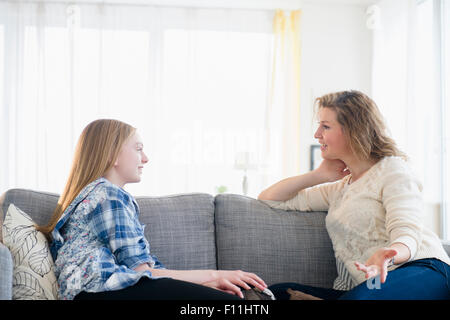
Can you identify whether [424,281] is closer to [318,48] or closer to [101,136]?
[101,136]

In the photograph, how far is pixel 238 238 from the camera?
6.36 ft

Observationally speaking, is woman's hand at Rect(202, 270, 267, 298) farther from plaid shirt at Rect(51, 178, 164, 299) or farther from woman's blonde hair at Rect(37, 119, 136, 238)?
woman's blonde hair at Rect(37, 119, 136, 238)

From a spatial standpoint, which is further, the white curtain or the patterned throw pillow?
the white curtain

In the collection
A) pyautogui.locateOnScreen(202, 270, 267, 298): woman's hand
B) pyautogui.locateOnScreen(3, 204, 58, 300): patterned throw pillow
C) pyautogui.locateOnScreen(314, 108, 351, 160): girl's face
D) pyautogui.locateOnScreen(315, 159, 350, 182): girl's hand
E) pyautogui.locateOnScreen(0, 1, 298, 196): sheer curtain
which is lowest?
pyautogui.locateOnScreen(202, 270, 267, 298): woman's hand

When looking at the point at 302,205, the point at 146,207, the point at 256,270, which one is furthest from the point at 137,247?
the point at 302,205

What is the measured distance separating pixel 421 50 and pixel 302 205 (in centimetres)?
272

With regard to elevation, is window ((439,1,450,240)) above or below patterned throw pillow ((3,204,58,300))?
above

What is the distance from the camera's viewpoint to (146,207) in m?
1.90

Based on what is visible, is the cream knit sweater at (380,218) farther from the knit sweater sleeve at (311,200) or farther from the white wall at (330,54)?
the white wall at (330,54)

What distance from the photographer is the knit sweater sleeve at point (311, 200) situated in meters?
1.99

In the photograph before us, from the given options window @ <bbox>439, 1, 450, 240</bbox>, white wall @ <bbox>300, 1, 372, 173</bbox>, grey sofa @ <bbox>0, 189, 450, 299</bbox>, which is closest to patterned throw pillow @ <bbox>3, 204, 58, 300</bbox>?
grey sofa @ <bbox>0, 189, 450, 299</bbox>

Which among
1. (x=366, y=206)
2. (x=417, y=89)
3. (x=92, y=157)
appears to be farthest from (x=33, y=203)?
(x=417, y=89)

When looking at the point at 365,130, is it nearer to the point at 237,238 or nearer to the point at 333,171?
the point at 333,171

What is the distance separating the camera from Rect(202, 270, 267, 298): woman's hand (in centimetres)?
149
